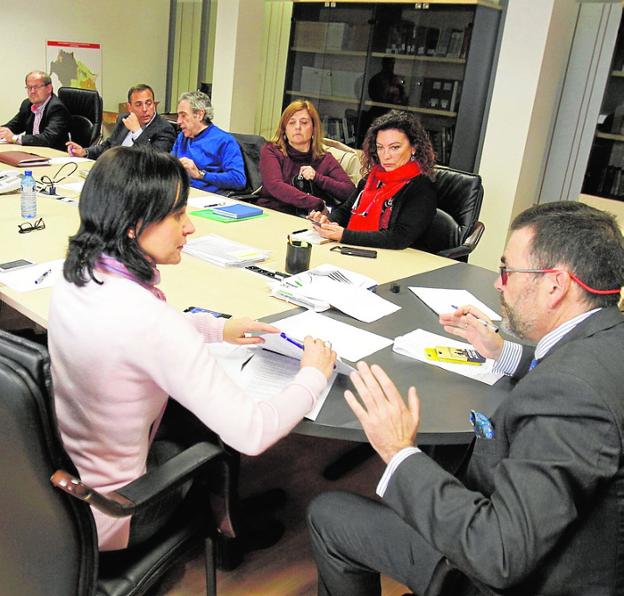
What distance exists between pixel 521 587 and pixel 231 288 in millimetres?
1278

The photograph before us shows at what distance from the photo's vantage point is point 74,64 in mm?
6676

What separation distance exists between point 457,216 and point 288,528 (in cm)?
184

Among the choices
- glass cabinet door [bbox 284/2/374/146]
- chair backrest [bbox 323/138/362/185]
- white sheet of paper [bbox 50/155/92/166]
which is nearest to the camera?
white sheet of paper [bbox 50/155/92/166]

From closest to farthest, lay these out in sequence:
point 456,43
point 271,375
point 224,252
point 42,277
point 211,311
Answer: point 271,375
point 211,311
point 42,277
point 224,252
point 456,43

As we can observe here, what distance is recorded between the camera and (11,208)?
2846 millimetres

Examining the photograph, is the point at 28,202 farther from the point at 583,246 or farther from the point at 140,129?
the point at 583,246

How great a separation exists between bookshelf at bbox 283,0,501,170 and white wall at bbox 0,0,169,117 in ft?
7.07

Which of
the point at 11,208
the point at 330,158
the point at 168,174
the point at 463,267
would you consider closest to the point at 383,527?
the point at 168,174

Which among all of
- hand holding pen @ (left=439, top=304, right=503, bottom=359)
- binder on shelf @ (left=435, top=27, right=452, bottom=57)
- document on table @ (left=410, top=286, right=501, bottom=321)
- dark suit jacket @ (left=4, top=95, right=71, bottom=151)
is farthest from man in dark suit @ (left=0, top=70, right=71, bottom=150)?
hand holding pen @ (left=439, top=304, right=503, bottom=359)

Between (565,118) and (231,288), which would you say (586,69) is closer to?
(565,118)

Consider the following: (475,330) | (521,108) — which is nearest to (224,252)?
(475,330)

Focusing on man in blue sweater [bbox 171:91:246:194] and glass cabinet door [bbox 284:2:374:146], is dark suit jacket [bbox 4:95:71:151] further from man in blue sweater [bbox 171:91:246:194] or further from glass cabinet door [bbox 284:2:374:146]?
glass cabinet door [bbox 284:2:374:146]

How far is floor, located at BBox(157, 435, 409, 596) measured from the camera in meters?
1.79

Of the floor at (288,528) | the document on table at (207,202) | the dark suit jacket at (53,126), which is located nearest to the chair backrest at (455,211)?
the document on table at (207,202)
